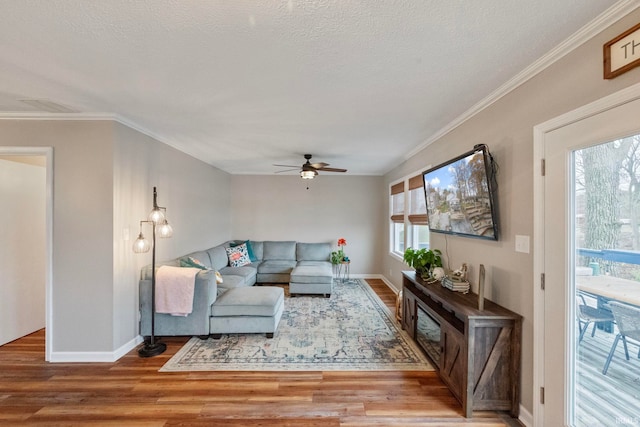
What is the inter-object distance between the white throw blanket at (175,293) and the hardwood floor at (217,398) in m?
0.52

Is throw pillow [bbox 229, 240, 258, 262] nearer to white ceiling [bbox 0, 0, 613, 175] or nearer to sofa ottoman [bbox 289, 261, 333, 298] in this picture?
sofa ottoman [bbox 289, 261, 333, 298]

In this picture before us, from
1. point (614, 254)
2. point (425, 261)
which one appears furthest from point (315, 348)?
point (614, 254)

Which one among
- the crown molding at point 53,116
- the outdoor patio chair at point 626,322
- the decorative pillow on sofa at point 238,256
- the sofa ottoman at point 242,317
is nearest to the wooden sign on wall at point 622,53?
the outdoor patio chair at point 626,322

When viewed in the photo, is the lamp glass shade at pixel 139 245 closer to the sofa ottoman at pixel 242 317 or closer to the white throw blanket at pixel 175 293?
the white throw blanket at pixel 175 293

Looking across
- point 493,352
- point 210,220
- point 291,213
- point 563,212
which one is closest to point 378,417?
point 493,352

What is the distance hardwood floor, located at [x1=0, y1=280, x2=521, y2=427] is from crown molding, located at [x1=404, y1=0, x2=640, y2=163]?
8.02ft

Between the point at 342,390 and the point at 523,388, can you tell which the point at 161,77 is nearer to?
the point at 342,390

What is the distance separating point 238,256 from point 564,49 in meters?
5.32

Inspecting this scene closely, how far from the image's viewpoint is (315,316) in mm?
3859

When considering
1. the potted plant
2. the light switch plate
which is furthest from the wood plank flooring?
the potted plant

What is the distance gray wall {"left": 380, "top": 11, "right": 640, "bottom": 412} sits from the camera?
1.45 m

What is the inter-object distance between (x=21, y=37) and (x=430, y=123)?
10.7ft

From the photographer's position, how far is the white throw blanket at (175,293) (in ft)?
9.75

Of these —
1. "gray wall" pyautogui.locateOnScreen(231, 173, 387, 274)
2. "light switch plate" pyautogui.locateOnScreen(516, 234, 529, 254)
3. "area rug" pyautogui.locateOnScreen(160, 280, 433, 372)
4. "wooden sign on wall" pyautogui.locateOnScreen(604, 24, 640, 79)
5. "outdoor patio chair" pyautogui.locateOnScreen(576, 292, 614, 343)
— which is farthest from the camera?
"gray wall" pyautogui.locateOnScreen(231, 173, 387, 274)
